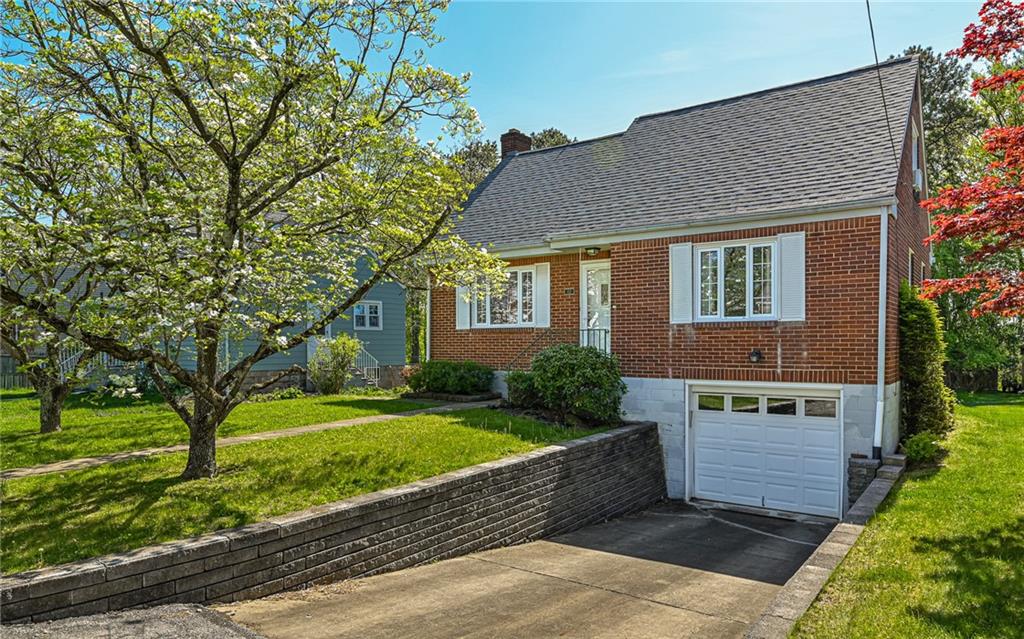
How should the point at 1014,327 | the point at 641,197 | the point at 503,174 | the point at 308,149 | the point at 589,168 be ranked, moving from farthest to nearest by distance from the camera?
1. the point at 1014,327
2. the point at 503,174
3. the point at 589,168
4. the point at 641,197
5. the point at 308,149

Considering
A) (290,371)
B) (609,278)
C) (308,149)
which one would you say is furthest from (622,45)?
(290,371)

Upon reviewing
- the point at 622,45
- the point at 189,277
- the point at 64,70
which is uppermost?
the point at 622,45

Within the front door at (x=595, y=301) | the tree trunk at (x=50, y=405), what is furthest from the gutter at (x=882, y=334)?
the tree trunk at (x=50, y=405)

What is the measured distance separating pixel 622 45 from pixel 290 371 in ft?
24.4

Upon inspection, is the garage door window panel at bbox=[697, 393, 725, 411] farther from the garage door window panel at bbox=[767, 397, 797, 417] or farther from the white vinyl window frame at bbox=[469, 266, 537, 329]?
the white vinyl window frame at bbox=[469, 266, 537, 329]

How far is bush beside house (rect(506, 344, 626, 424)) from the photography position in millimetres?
12117

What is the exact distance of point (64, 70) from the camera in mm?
6422

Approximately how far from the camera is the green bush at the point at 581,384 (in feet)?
39.8

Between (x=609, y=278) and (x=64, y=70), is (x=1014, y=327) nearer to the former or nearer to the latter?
(x=609, y=278)

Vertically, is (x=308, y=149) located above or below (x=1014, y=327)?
above

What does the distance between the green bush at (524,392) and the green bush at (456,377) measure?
193 cm

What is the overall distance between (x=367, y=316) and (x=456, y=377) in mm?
9473

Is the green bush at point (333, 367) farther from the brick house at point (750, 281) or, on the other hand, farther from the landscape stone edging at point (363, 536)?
the landscape stone edging at point (363, 536)

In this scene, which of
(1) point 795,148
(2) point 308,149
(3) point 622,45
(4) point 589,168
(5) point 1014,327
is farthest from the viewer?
(5) point 1014,327
